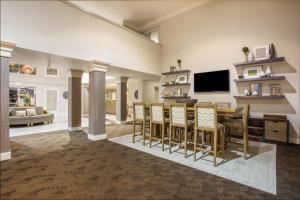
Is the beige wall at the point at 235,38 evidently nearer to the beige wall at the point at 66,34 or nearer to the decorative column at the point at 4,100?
the beige wall at the point at 66,34

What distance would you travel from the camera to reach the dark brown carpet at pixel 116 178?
1867 mm

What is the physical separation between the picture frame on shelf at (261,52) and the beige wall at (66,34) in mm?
3453

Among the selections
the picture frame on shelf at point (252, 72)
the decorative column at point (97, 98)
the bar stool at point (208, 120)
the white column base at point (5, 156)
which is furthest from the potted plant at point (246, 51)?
the white column base at point (5, 156)

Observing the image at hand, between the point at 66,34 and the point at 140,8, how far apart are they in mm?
3614

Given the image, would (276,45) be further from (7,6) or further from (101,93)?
(7,6)

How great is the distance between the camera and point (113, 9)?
6.38 m

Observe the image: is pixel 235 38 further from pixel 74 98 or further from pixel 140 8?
pixel 74 98

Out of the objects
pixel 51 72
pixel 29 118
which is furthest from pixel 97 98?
pixel 51 72

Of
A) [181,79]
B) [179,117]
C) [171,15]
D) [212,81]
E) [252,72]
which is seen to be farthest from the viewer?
[171,15]

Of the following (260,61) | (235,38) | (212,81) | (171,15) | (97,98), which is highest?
(171,15)

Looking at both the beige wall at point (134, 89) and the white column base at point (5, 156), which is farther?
the beige wall at point (134, 89)

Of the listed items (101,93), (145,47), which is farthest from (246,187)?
(145,47)

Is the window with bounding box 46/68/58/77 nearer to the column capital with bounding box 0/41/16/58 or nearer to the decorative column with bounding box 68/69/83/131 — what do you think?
the decorative column with bounding box 68/69/83/131

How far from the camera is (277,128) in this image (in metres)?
3.93
